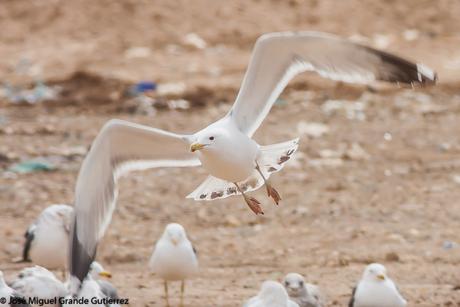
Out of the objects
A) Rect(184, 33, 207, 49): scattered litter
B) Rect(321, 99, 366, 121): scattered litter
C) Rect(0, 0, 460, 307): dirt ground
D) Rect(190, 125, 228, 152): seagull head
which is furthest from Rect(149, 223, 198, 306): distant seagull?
Rect(184, 33, 207, 49): scattered litter

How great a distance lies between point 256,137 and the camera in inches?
524

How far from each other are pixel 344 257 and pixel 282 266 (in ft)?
1.67

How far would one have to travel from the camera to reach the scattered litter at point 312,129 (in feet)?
44.3

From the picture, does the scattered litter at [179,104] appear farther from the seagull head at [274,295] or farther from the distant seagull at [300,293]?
the seagull head at [274,295]

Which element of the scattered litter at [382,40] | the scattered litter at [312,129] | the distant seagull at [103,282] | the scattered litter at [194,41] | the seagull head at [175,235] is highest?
the scattered litter at [382,40]

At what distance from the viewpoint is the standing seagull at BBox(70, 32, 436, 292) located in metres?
7.22

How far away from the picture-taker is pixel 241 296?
8289 millimetres

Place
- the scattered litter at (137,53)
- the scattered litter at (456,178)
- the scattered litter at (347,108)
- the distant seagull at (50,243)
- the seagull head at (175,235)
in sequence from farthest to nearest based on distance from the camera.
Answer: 1. the scattered litter at (137,53)
2. the scattered litter at (347,108)
3. the scattered litter at (456,178)
4. the distant seagull at (50,243)
5. the seagull head at (175,235)

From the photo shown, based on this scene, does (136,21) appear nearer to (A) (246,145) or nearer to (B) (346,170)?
(B) (346,170)

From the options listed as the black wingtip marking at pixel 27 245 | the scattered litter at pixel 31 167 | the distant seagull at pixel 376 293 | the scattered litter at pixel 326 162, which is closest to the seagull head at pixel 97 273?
the black wingtip marking at pixel 27 245

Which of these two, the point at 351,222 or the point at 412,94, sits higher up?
the point at 412,94

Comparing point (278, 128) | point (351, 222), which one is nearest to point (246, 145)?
point (351, 222)

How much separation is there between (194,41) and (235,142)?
10.2 m

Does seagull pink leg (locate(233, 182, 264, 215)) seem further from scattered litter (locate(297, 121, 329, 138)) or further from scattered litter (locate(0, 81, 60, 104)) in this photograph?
scattered litter (locate(0, 81, 60, 104))
